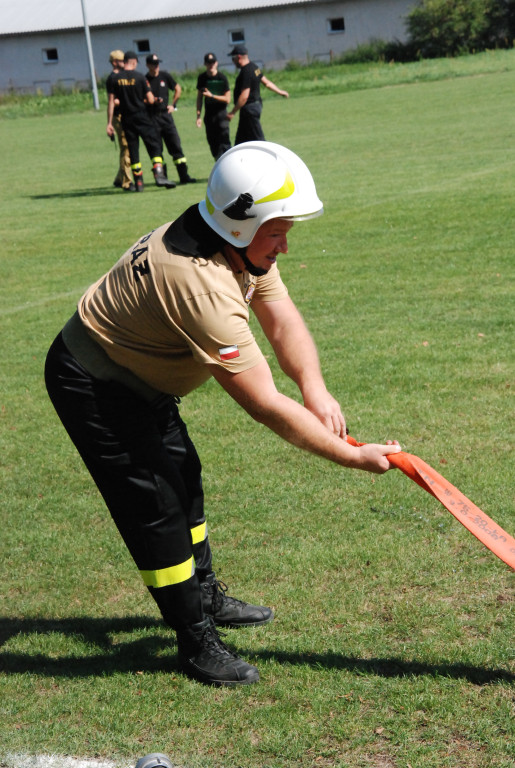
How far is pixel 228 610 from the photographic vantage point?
12.6ft

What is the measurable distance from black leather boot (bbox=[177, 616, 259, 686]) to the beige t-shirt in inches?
37.9

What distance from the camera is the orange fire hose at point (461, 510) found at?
3.18 m

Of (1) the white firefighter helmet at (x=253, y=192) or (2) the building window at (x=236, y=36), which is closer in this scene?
(1) the white firefighter helmet at (x=253, y=192)

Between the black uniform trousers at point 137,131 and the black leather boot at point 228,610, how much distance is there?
1412 cm

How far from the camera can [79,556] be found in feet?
14.9

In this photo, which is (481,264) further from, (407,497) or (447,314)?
(407,497)

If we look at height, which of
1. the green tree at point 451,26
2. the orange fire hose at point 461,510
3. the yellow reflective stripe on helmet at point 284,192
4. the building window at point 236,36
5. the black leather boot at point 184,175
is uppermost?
the building window at point 236,36

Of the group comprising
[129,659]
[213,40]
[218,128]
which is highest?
[213,40]

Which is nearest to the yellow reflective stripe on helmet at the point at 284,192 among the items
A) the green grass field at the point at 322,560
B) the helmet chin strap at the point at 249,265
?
the helmet chin strap at the point at 249,265

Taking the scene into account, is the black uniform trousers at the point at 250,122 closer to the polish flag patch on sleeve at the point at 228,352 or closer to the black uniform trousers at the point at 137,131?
the black uniform trousers at the point at 137,131

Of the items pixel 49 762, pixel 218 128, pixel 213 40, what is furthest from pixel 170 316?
pixel 213 40

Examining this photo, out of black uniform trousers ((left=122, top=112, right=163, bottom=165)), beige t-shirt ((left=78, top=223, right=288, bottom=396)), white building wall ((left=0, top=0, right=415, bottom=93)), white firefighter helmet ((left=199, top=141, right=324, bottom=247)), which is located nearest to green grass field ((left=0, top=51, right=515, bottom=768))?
beige t-shirt ((left=78, top=223, right=288, bottom=396))

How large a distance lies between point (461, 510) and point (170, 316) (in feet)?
4.19

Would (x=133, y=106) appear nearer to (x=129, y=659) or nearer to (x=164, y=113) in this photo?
(x=164, y=113)
